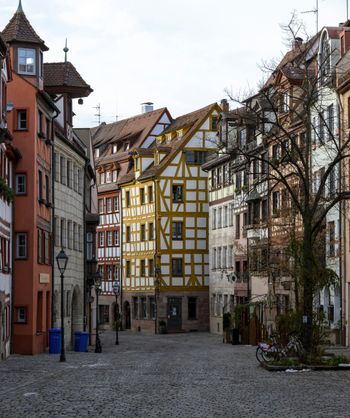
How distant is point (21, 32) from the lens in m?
46.1

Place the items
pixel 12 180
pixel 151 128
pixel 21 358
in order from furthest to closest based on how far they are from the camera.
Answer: pixel 151 128 < pixel 12 180 < pixel 21 358

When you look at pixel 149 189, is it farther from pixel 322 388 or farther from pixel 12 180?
pixel 322 388

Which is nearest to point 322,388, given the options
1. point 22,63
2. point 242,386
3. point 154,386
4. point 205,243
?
point 242,386

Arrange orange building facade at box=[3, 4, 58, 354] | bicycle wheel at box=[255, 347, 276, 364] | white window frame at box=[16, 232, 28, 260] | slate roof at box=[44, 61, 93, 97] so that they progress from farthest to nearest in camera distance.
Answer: slate roof at box=[44, 61, 93, 97] < white window frame at box=[16, 232, 28, 260] < orange building facade at box=[3, 4, 58, 354] < bicycle wheel at box=[255, 347, 276, 364]

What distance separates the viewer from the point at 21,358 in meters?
39.5

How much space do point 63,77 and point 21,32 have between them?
6.58 metres

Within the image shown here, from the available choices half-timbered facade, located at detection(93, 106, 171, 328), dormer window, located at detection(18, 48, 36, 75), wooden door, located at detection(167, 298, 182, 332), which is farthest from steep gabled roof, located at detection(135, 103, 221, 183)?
dormer window, located at detection(18, 48, 36, 75)

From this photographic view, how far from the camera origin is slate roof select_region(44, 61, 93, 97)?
52156 mm

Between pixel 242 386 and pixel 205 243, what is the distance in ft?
188

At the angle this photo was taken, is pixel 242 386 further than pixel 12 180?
No

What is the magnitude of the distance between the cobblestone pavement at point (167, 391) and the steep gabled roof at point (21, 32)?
52.6 feet

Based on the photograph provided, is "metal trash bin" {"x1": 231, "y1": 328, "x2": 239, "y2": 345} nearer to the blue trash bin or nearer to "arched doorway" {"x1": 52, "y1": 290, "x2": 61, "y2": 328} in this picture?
"arched doorway" {"x1": 52, "y1": 290, "x2": 61, "y2": 328}

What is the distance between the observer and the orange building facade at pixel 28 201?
43.2 meters

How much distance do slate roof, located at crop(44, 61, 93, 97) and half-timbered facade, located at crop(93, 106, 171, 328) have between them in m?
35.2
